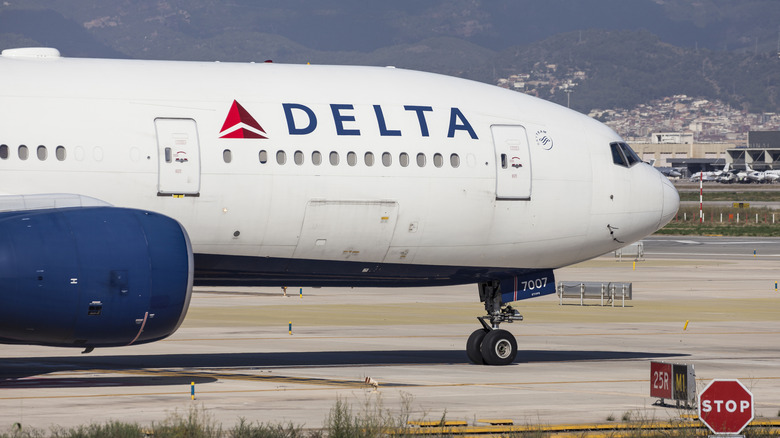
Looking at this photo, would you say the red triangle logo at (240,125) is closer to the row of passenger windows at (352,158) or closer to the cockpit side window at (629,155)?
the row of passenger windows at (352,158)

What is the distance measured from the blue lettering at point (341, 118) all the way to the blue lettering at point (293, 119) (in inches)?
17.5

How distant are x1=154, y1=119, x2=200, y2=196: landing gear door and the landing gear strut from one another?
23.0 ft

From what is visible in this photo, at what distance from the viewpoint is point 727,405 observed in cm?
1524

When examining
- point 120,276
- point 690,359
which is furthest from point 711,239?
point 120,276

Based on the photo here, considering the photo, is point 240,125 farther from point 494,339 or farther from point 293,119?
point 494,339

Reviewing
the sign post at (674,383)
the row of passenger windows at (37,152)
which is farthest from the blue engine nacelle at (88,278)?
the sign post at (674,383)

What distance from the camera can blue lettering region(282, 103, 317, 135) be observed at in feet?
78.4

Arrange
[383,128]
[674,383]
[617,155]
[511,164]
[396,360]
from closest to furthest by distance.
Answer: [674,383]
[383,128]
[511,164]
[617,155]
[396,360]

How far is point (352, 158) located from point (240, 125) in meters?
2.24

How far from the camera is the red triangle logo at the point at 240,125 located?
2339 centimetres

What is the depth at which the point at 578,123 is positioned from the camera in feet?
89.0

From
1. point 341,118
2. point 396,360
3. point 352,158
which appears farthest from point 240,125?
point 396,360

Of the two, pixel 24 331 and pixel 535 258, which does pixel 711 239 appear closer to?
pixel 535 258

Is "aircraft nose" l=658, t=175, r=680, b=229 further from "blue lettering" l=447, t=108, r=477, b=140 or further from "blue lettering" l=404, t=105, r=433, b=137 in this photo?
"blue lettering" l=404, t=105, r=433, b=137
